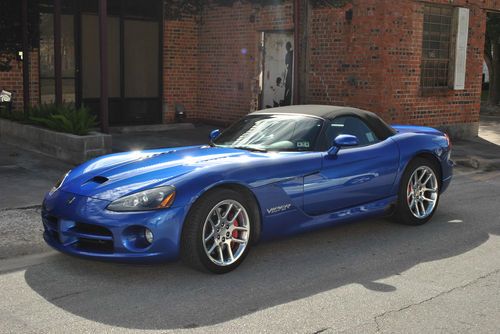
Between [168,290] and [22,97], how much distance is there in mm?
10528

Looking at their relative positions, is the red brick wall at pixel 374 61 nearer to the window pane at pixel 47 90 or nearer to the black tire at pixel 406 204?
the window pane at pixel 47 90

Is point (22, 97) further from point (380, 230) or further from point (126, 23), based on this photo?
point (380, 230)

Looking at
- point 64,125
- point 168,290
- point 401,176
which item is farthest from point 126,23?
point 168,290

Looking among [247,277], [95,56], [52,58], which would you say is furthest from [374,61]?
[247,277]

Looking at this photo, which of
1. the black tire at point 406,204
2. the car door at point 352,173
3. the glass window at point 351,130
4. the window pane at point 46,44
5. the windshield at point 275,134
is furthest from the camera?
the window pane at point 46,44

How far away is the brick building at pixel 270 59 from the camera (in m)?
13.2

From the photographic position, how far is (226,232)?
525 cm

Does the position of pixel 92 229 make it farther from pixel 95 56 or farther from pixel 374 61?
pixel 95 56

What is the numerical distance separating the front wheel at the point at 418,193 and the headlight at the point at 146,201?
2857 millimetres

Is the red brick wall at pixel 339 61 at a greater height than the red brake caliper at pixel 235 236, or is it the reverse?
the red brick wall at pixel 339 61

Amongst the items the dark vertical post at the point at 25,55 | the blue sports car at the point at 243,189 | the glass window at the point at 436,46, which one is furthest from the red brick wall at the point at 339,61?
the blue sports car at the point at 243,189

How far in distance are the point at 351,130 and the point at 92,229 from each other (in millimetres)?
2854

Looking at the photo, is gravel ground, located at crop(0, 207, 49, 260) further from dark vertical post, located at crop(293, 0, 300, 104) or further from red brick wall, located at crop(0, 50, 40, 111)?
red brick wall, located at crop(0, 50, 40, 111)

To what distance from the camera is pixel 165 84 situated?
16297 mm
